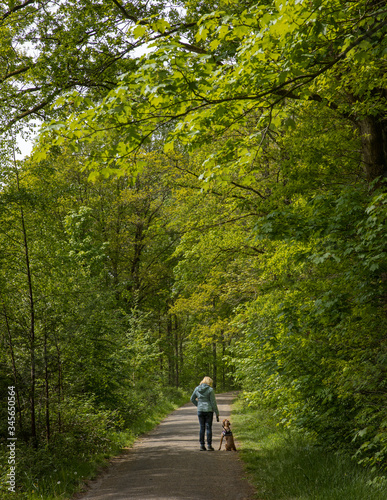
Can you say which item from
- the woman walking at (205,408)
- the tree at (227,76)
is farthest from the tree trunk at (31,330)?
the tree at (227,76)

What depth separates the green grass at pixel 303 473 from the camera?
5.29 m

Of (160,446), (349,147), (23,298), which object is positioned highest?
(349,147)

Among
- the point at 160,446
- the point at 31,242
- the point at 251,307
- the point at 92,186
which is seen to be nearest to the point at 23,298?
the point at 31,242

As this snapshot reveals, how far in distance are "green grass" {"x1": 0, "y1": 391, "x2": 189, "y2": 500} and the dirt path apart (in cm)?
28

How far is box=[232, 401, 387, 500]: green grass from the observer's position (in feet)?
17.4

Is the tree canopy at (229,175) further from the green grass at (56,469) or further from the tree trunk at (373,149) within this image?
the green grass at (56,469)

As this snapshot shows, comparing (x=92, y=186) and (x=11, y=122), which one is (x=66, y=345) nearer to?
(x=11, y=122)

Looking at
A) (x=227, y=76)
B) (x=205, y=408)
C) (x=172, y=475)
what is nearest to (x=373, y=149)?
(x=227, y=76)

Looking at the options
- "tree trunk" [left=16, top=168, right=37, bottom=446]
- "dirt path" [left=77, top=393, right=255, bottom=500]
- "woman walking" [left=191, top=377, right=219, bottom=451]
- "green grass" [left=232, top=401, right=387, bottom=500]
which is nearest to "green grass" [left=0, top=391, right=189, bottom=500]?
"dirt path" [left=77, top=393, right=255, bottom=500]

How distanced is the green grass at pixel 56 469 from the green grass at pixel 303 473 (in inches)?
116

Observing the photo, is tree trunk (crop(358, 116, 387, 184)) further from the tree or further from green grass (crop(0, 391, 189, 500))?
green grass (crop(0, 391, 189, 500))

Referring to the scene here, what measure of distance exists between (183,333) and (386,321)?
99.9 ft

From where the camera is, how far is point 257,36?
3889mm

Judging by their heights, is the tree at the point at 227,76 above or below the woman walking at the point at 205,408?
above
